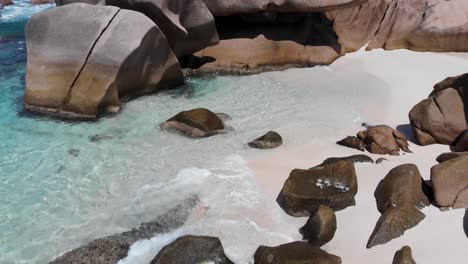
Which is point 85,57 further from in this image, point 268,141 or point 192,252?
point 192,252

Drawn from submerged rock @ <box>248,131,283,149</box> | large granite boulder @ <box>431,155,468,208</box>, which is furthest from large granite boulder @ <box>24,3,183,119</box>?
large granite boulder @ <box>431,155,468,208</box>

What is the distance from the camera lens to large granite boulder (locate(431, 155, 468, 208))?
6.10 m

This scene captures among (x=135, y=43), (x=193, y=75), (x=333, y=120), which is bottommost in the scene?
(x=193, y=75)

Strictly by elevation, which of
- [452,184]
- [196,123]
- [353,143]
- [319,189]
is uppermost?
[452,184]

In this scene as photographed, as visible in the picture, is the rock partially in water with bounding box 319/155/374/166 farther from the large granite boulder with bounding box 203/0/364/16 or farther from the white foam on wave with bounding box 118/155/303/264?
the large granite boulder with bounding box 203/0/364/16

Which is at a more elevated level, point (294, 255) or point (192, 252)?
point (294, 255)

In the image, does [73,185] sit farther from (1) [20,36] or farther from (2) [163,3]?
(1) [20,36]

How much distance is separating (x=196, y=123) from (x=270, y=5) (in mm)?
4902

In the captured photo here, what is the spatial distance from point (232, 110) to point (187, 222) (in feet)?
13.0

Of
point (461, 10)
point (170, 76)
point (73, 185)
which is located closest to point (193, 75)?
point (170, 76)

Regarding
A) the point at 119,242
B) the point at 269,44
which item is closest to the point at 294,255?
the point at 119,242

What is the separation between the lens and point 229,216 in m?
6.23

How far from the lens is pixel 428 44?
1354 cm

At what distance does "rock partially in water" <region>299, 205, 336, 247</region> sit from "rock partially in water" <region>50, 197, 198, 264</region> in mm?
1568
